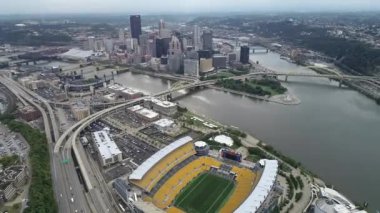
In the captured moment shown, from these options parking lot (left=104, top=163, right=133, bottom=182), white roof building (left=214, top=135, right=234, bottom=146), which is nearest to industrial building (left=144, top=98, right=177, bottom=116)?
white roof building (left=214, top=135, right=234, bottom=146)

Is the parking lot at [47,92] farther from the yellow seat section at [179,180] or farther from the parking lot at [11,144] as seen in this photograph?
the yellow seat section at [179,180]

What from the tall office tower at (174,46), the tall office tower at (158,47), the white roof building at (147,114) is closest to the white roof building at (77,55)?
the tall office tower at (158,47)

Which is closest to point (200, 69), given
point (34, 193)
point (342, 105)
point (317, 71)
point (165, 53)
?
point (165, 53)

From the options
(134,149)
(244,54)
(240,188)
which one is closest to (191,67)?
(244,54)

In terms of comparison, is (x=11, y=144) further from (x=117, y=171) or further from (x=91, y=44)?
(x=91, y=44)

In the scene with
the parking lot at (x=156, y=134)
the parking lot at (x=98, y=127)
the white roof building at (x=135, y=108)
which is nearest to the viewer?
the parking lot at (x=156, y=134)
